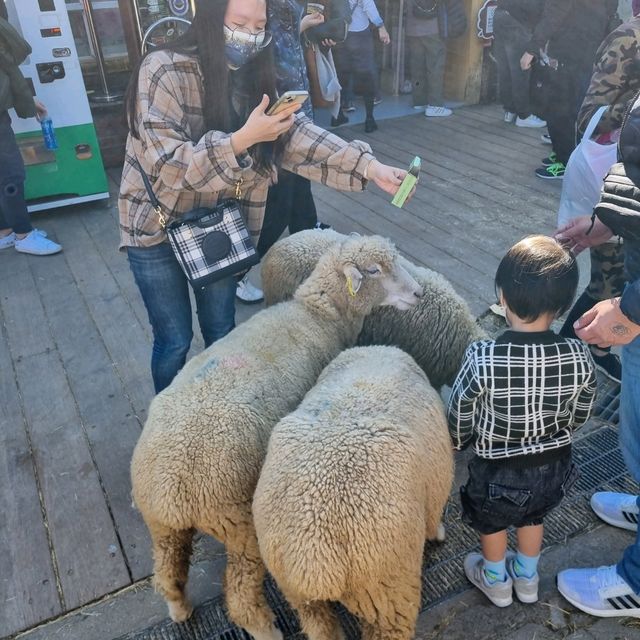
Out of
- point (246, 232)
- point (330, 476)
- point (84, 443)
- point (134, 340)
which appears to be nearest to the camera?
point (330, 476)

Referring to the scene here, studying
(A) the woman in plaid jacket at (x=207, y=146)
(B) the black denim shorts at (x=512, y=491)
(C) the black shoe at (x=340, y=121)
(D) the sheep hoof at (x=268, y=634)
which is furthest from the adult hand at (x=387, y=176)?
(C) the black shoe at (x=340, y=121)

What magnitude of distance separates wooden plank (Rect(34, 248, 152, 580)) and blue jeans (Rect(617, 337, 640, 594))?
1700mm

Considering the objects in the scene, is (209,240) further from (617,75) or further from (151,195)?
(617,75)

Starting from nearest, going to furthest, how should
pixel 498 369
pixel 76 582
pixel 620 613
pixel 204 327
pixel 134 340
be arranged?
pixel 498 369 → pixel 620 613 → pixel 76 582 → pixel 204 327 → pixel 134 340

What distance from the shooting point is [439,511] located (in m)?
A: 1.96

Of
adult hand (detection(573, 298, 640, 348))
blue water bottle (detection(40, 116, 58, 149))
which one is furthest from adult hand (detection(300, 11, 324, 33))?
adult hand (detection(573, 298, 640, 348))

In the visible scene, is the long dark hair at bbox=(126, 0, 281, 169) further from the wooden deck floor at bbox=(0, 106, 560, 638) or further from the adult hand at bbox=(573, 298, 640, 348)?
the wooden deck floor at bbox=(0, 106, 560, 638)

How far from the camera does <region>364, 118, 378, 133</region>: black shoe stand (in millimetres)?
7395

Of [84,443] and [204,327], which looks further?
[84,443]

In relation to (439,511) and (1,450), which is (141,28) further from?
(439,511)

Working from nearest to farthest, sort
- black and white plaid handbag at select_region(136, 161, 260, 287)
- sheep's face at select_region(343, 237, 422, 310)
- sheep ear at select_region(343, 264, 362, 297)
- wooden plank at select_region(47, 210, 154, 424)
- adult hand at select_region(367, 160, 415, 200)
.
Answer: black and white plaid handbag at select_region(136, 161, 260, 287) → adult hand at select_region(367, 160, 415, 200) → sheep ear at select_region(343, 264, 362, 297) → sheep's face at select_region(343, 237, 422, 310) → wooden plank at select_region(47, 210, 154, 424)

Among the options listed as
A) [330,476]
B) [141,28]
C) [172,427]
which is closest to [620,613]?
[330,476]

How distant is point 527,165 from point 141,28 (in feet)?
14.5

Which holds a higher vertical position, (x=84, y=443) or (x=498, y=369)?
(x=498, y=369)
